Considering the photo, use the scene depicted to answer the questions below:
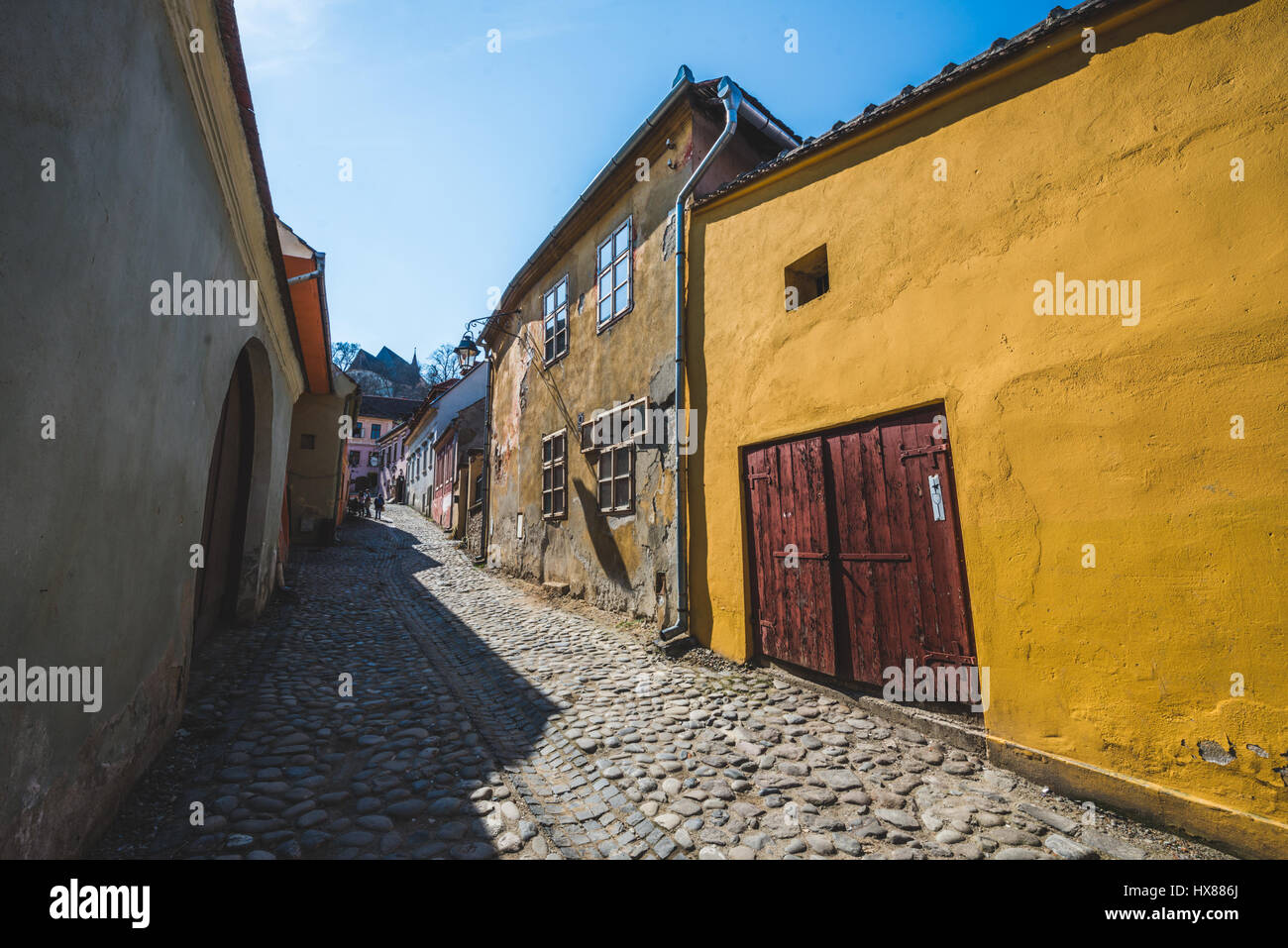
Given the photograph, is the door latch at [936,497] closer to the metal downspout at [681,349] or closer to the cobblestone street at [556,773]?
the cobblestone street at [556,773]

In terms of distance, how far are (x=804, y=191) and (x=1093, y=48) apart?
7.27 feet

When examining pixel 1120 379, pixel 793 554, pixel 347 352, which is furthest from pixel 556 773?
pixel 347 352

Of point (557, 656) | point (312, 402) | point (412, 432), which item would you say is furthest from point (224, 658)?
point (412, 432)

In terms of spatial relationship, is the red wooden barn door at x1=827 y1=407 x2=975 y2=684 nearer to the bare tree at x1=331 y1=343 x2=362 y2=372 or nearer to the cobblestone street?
the cobblestone street

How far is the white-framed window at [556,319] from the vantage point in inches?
397

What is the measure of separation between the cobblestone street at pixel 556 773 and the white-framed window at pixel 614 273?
4912mm

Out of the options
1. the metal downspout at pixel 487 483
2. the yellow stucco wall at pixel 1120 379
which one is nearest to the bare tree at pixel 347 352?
the metal downspout at pixel 487 483

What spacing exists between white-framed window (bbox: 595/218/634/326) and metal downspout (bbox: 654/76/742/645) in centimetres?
125

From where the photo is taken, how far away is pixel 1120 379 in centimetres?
320

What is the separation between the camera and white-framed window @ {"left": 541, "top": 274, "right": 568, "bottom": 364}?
33.1 feet

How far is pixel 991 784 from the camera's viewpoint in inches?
129

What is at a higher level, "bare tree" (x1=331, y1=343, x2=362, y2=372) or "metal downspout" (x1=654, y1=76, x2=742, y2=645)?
"bare tree" (x1=331, y1=343, x2=362, y2=372)

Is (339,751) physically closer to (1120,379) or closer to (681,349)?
(681,349)

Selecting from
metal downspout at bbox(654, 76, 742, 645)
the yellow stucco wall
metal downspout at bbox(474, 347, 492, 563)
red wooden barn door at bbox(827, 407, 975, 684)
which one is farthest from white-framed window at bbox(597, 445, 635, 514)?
metal downspout at bbox(474, 347, 492, 563)
